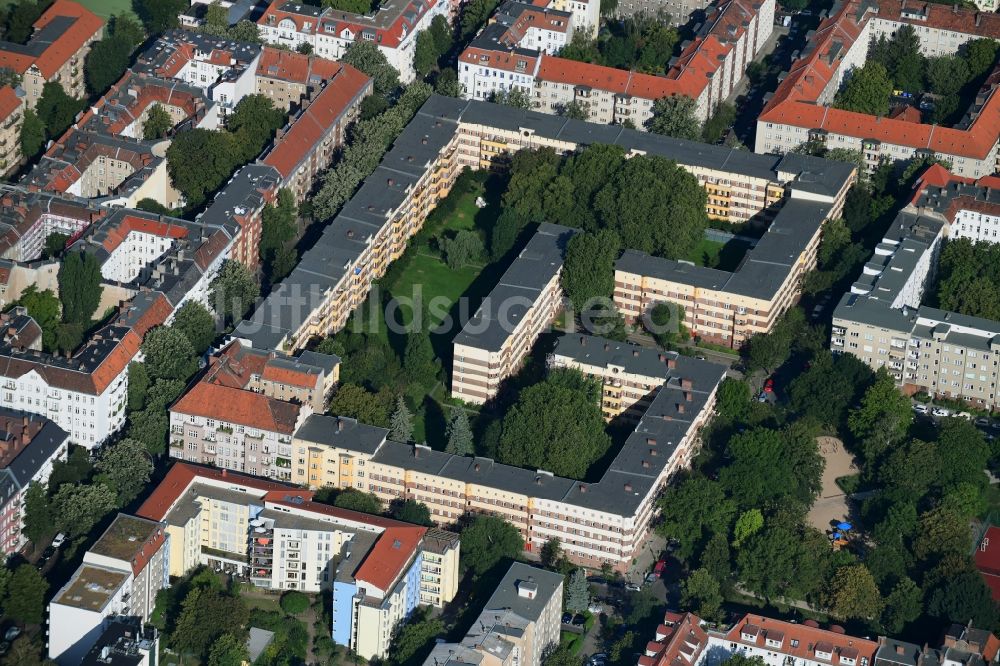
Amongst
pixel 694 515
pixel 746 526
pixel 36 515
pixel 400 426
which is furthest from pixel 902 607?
pixel 36 515

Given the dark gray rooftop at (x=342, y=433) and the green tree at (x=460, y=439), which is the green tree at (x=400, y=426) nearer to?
the dark gray rooftop at (x=342, y=433)

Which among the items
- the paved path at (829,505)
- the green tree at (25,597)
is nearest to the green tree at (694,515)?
the paved path at (829,505)

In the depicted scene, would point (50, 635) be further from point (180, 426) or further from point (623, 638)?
point (623, 638)

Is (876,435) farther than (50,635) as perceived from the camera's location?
Yes

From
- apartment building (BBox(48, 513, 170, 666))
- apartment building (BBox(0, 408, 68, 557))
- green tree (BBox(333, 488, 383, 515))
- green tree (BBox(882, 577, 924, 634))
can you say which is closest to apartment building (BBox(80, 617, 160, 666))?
apartment building (BBox(48, 513, 170, 666))

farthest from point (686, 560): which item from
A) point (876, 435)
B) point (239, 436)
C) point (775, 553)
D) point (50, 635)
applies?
point (50, 635)
